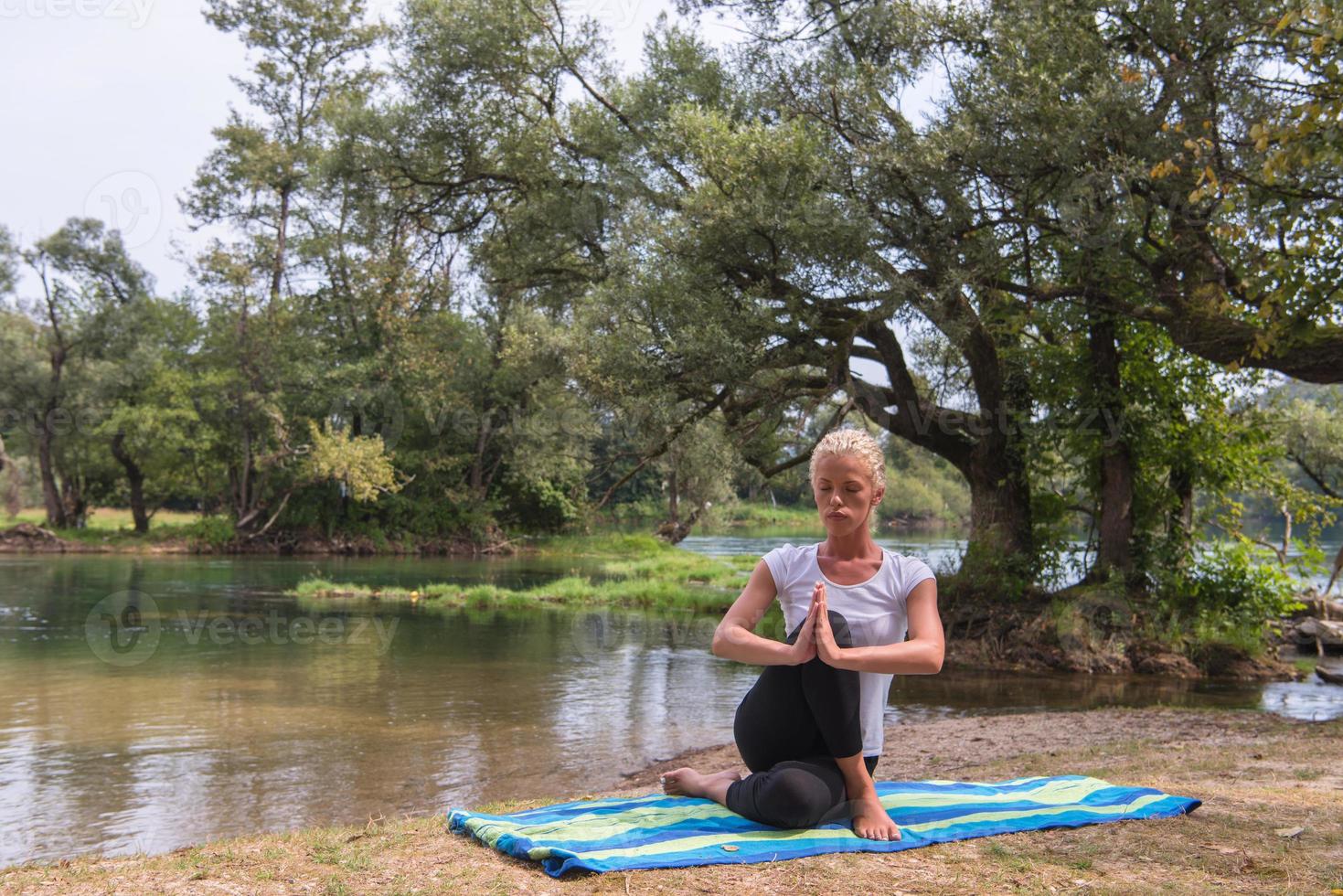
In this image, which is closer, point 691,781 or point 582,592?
point 691,781

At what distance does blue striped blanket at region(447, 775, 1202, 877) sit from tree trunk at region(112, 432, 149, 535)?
37922mm

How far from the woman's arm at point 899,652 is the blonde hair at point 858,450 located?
575 millimetres

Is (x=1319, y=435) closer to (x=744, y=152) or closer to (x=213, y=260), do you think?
(x=744, y=152)

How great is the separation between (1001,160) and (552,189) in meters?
9.13

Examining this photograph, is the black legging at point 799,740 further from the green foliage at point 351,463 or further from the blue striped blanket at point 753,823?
the green foliage at point 351,463

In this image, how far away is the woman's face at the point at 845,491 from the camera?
4.53m

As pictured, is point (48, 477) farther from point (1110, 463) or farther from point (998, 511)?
point (1110, 463)

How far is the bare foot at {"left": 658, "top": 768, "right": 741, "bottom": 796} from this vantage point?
5.10 meters

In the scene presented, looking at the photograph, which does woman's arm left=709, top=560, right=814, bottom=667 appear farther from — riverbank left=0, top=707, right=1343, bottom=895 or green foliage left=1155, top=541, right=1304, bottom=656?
green foliage left=1155, top=541, right=1304, bottom=656

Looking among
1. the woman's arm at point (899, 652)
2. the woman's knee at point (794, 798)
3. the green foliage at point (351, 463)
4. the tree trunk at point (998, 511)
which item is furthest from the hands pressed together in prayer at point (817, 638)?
the green foliage at point (351, 463)

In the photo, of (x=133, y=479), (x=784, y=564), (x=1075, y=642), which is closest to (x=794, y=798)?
(x=784, y=564)

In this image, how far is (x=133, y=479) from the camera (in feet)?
129

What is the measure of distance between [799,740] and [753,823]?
418 mm

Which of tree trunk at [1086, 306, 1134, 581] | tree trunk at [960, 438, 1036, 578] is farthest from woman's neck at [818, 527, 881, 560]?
tree trunk at [960, 438, 1036, 578]
